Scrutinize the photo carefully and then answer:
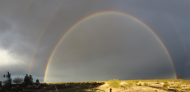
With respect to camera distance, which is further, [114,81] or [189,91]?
[114,81]

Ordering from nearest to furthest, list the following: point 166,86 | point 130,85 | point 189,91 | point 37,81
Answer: point 189,91
point 166,86
point 130,85
point 37,81

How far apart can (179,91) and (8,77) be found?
85.1m

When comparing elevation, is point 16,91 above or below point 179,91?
above

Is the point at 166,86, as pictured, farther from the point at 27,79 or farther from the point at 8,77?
the point at 8,77

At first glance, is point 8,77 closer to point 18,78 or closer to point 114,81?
point 18,78

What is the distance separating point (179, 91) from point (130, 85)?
15529mm

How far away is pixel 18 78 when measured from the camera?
8450 centimetres

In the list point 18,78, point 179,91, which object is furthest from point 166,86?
point 18,78

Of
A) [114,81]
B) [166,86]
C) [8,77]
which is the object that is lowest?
[166,86]

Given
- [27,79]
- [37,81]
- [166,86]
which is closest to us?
[166,86]

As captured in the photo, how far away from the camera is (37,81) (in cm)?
8206

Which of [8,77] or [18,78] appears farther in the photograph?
[18,78]

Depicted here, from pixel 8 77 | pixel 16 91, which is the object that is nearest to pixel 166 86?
pixel 16 91

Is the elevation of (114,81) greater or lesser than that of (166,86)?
greater
